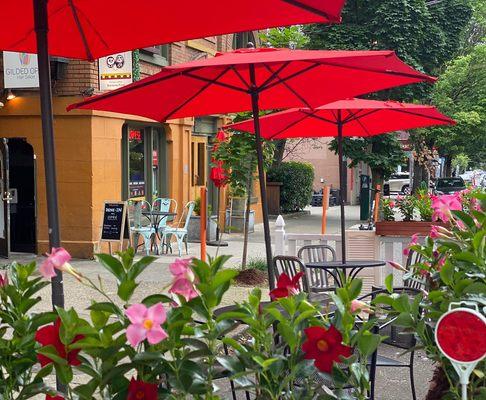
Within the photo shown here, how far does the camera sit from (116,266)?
2.28 metres

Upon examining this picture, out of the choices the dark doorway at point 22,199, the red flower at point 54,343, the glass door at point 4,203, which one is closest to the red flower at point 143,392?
the red flower at point 54,343

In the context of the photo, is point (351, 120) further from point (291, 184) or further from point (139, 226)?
point (291, 184)

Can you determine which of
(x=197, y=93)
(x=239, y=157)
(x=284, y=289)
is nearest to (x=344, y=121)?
(x=197, y=93)

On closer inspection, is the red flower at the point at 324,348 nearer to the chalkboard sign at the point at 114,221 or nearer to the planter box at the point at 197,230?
the chalkboard sign at the point at 114,221

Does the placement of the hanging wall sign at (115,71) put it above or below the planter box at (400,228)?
above

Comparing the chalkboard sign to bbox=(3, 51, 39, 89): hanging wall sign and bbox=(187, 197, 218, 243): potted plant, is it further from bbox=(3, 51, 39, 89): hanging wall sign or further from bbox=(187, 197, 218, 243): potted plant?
bbox=(187, 197, 218, 243): potted plant

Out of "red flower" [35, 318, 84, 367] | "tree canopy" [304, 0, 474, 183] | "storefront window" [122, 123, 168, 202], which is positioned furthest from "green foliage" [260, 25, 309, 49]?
"red flower" [35, 318, 84, 367]

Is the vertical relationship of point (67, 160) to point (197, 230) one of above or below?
above

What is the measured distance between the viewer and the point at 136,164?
15.3 m

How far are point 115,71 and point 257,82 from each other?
723cm

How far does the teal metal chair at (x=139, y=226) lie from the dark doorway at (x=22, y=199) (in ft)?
6.11

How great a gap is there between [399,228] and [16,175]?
25.3 ft

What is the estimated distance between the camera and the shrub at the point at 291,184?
2630 cm

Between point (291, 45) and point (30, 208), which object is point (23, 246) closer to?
point (30, 208)
